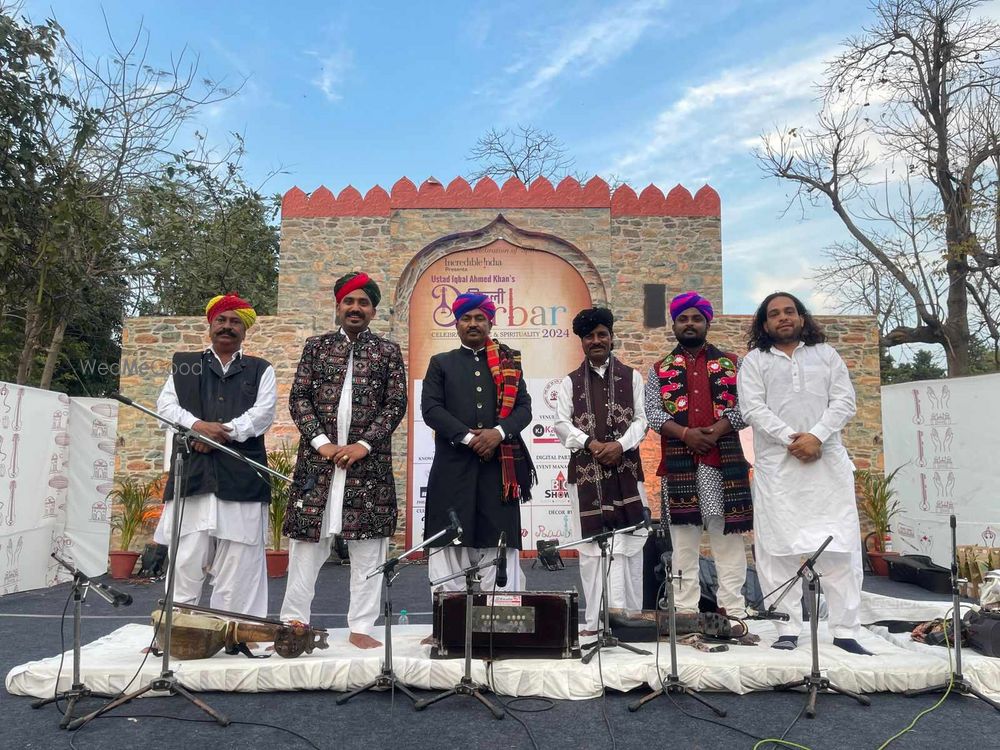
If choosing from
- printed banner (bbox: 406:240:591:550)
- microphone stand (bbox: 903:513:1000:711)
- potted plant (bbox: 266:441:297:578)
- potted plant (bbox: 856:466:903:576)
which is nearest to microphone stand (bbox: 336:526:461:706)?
microphone stand (bbox: 903:513:1000:711)

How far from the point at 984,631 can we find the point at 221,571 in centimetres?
350

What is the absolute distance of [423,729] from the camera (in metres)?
2.60

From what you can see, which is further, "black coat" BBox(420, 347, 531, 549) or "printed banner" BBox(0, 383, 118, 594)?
"printed banner" BBox(0, 383, 118, 594)

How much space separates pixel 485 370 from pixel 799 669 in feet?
6.40

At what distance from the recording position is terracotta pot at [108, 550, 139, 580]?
744cm

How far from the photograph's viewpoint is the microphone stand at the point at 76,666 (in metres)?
2.60

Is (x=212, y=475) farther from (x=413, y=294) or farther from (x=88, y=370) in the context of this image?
(x=88, y=370)

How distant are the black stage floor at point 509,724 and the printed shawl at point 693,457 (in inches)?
38.1

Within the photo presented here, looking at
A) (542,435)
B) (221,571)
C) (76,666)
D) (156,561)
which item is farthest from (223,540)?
(542,435)

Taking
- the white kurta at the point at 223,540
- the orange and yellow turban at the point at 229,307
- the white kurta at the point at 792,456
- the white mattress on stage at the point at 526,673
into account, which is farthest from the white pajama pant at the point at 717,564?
the orange and yellow turban at the point at 229,307

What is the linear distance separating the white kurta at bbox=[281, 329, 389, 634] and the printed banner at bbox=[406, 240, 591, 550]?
15.9ft

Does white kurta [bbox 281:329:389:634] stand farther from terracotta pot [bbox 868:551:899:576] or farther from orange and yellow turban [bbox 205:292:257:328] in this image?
terracotta pot [bbox 868:551:899:576]

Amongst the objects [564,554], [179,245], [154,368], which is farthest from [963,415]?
[179,245]

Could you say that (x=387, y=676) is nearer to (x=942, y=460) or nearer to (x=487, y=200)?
(x=942, y=460)
